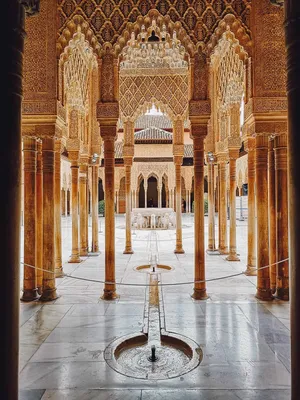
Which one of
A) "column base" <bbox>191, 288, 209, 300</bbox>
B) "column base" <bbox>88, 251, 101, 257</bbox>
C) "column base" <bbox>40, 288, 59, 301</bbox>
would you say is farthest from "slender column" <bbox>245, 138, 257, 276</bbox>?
"column base" <bbox>88, 251, 101, 257</bbox>

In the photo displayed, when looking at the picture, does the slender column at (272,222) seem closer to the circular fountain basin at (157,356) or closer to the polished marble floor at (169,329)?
the polished marble floor at (169,329)

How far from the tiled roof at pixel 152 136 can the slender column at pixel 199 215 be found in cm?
1967

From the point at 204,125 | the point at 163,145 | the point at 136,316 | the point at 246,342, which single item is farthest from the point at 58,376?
the point at 163,145

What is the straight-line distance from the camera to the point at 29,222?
521 cm

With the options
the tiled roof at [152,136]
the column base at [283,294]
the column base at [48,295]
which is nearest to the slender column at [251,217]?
the column base at [283,294]

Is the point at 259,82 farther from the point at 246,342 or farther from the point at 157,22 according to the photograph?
the point at 246,342

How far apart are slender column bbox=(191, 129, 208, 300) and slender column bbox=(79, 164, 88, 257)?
14.5 ft

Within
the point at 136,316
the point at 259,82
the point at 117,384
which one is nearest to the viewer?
the point at 117,384

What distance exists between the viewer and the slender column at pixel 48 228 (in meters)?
5.16

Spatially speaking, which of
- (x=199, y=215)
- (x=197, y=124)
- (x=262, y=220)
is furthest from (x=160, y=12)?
(x=262, y=220)

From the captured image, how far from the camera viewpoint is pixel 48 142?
5250 millimetres

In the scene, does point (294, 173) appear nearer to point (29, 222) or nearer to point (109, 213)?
point (109, 213)

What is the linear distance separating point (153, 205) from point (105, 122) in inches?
1179

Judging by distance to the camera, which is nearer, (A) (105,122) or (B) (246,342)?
(B) (246,342)
